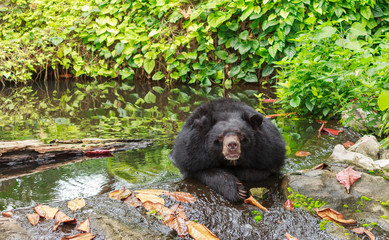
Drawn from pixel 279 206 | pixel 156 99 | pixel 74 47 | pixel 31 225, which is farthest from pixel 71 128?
pixel 74 47

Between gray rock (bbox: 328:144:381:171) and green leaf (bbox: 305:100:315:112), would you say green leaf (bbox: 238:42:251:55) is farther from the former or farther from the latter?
gray rock (bbox: 328:144:381:171)

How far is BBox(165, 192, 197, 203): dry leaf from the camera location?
11.2 ft

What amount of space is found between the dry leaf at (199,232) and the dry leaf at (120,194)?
66 centimetres

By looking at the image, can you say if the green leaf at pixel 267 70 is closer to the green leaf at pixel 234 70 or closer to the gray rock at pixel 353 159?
the green leaf at pixel 234 70

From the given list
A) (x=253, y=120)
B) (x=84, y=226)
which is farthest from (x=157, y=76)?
(x=84, y=226)

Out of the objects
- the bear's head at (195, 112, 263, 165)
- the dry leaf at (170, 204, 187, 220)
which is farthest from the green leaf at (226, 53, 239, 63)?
the dry leaf at (170, 204, 187, 220)

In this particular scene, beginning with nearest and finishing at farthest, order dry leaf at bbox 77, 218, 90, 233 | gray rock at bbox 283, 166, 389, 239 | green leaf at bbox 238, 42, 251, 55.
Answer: dry leaf at bbox 77, 218, 90, 233
gray rock at bbox 283, 166, 389, 239
green leaf at bbox 238, 42, 251, 55

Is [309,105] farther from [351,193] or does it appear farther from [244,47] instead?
[244,47]

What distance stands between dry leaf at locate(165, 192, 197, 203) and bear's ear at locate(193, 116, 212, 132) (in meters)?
0.60

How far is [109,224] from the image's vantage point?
2.96 meters

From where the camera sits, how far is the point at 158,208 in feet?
10.7

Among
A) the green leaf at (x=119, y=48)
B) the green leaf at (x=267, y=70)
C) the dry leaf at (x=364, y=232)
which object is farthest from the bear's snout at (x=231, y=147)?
the green leaf at (x=119, y=48)

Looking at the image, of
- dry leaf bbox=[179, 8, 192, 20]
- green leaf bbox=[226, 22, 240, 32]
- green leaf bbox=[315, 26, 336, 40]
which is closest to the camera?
green leaf bbox=[315, 26, 336, 40]

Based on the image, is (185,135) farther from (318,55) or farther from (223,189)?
(318,55)
